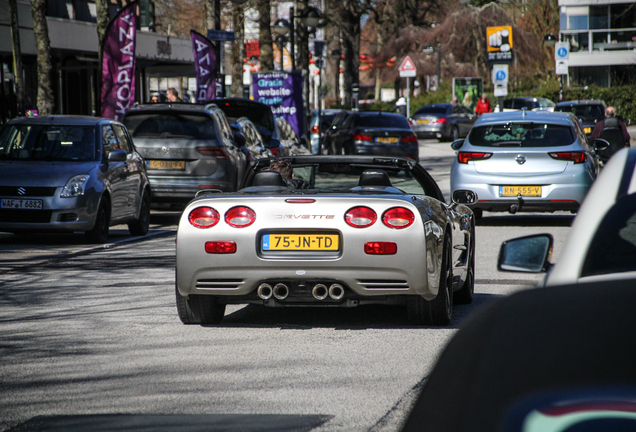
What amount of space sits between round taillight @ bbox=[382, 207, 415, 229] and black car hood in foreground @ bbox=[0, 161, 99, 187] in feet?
22.1

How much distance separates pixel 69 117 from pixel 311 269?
8.21m

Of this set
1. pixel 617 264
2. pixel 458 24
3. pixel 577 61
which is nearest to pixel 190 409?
pixel 617 264

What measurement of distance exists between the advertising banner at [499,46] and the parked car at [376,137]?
36.3 feet

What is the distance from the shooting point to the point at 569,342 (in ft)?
5.22

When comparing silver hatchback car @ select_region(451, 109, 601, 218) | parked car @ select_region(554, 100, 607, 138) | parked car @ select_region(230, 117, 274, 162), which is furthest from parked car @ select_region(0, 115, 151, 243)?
parked car @ select_region(554, 100, 607, 138)

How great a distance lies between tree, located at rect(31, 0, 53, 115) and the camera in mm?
21531

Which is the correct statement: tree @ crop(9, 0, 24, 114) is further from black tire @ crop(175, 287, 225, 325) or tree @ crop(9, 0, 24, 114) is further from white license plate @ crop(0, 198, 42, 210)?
black tire @ crop(175, 287, 225, 325)

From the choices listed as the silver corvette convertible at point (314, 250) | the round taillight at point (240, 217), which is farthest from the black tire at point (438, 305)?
the round taillight at point (240, 217)

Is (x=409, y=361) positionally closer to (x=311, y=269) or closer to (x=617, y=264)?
(x=311, y=269)

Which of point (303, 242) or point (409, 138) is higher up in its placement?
point (409, 138)

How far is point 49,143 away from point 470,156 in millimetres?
5864

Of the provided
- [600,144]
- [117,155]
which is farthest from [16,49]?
[600,144]

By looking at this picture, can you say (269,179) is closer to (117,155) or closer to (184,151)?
(117,155)

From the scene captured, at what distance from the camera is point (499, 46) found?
1490 inches
